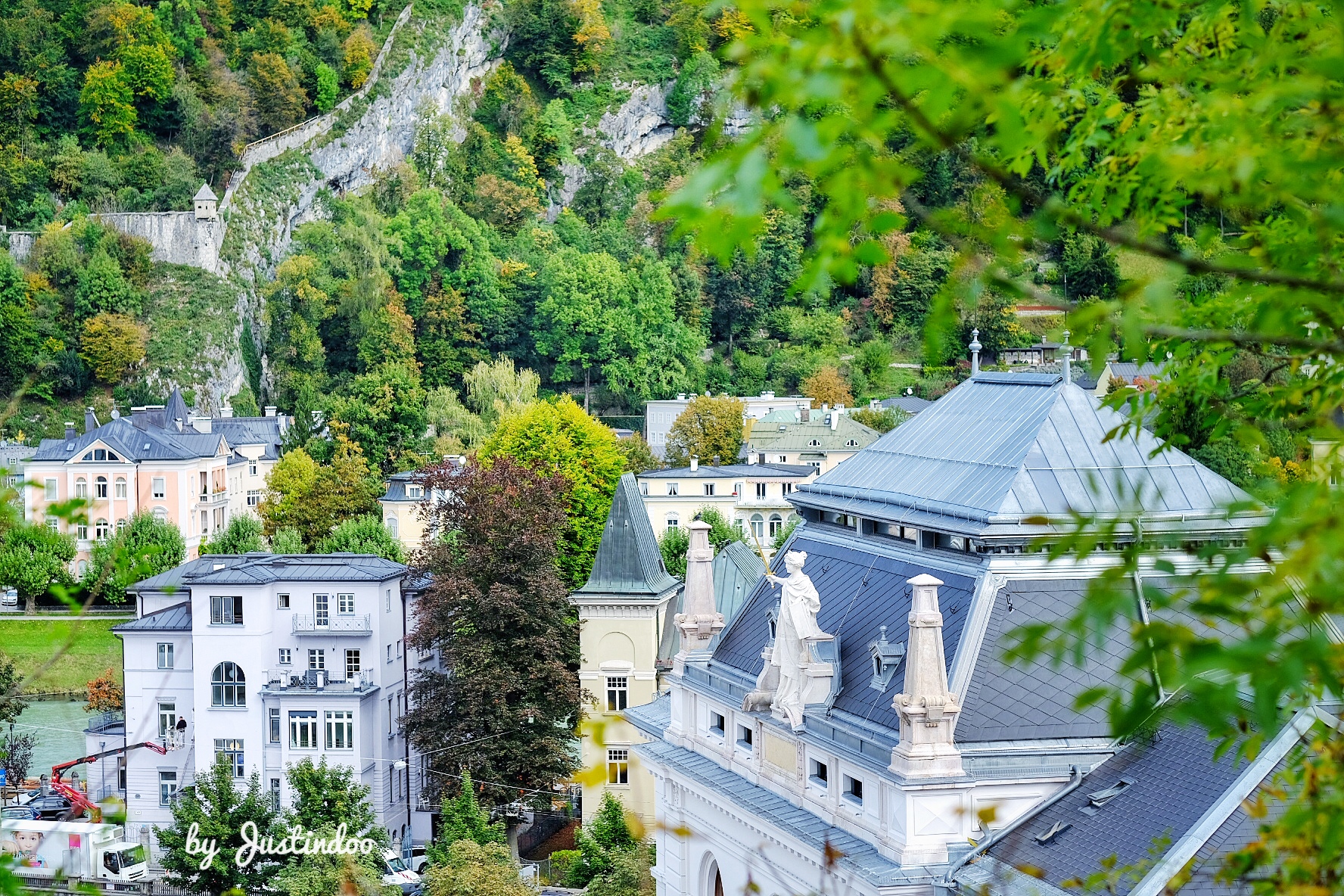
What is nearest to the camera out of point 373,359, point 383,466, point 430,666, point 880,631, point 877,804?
point 877,804

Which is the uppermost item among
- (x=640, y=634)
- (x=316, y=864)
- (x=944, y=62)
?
(x=944, y=62)

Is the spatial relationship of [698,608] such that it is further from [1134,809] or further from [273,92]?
[273,92]

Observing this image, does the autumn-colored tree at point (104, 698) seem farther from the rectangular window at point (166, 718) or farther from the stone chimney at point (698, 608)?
the stone chimney at point (698, 608)

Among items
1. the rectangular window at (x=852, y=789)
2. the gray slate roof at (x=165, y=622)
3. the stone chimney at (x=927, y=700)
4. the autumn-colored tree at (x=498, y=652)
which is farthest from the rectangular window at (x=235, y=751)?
the stone chimney at (x=927, y=700)

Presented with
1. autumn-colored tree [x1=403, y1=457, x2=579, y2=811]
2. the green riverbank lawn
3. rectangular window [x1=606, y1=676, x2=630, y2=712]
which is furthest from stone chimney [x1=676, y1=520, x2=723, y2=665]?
the green riverbank lawn

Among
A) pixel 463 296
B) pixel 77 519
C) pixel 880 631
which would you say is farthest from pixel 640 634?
pixel 463 296

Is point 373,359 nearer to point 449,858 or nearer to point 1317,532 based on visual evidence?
point 449,858
